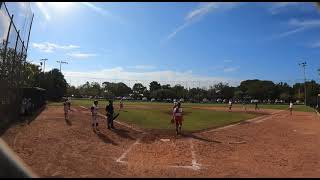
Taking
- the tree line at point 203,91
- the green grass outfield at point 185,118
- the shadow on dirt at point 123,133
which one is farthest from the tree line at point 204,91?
the shadow on dirt at point 123,133

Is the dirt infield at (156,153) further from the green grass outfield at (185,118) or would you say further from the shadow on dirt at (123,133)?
the green grass outfield at (185,118)

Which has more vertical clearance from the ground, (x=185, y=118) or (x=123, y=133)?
(x=185, y=118)

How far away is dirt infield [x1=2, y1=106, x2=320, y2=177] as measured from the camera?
43.7 feet

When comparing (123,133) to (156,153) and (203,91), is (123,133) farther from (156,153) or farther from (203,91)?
(203,91)

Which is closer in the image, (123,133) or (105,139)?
(105,139)

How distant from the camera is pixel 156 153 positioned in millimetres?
18078

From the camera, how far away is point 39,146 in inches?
617

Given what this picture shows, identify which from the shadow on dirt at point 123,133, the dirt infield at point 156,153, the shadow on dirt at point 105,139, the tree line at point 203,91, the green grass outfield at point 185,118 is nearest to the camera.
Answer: the dirt infield at point 156,153

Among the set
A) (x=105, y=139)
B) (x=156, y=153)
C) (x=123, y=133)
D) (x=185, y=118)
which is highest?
(x=185, y=118)

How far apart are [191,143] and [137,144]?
2577mm

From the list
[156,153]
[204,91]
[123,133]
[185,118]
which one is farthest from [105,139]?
[204,91]

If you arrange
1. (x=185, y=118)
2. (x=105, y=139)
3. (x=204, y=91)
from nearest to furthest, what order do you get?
(x=105, y=139) → (x=185, y=118) → (x=204, y=91)

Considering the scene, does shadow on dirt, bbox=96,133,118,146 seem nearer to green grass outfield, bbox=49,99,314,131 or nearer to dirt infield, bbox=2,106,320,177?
dirt infield, bbox=2,106,320,177

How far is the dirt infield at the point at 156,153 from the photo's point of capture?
43.7 feet
